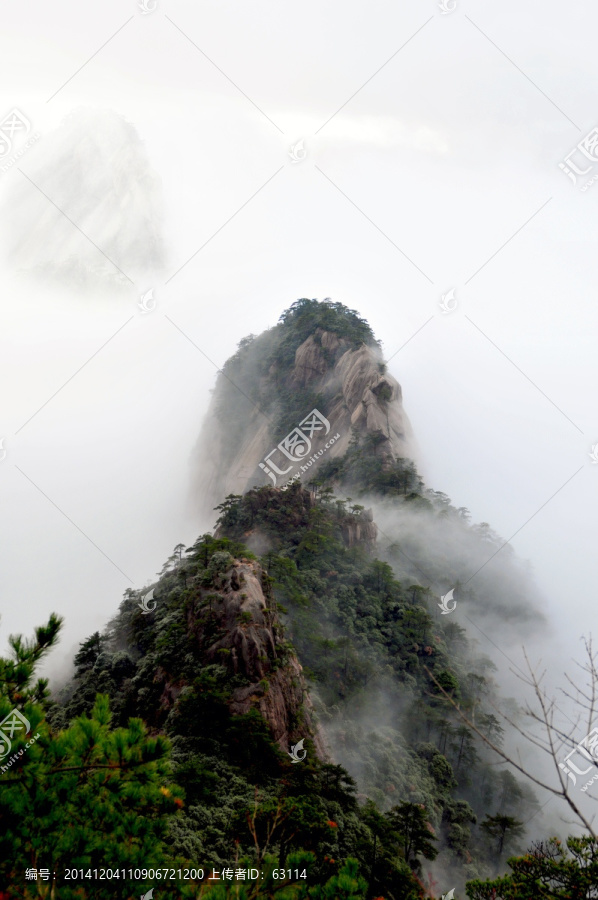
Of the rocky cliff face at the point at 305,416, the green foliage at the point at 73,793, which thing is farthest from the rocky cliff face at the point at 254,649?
the rocky cliff face at the point at 305,416

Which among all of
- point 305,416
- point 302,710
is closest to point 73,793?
point 302,710

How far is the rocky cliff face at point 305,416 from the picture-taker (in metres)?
34.5

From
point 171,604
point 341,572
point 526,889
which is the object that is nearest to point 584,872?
point 526,889

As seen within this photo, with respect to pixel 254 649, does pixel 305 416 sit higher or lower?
higher

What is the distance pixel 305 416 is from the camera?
38875 mm

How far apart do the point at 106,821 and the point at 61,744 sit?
826 mm

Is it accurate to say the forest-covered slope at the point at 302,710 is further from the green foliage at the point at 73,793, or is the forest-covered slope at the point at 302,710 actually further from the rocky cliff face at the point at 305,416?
the rocky cliff face at the point at 305,416

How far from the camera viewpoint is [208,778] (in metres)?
10.6

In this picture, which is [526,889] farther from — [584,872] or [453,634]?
[453,634]

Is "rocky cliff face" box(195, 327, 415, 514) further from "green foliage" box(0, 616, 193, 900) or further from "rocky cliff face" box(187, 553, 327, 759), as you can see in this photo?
"green foliage" box(0, 616, 193, 900)

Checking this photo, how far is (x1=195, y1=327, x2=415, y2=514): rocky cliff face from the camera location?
34.5 m

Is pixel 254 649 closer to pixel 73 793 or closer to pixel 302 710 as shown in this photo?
pixel 302 710

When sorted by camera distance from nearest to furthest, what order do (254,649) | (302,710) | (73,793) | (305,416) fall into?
(73,793) < (254,649) < (302,710) < (305,416)

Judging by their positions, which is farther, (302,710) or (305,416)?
(305,416)
